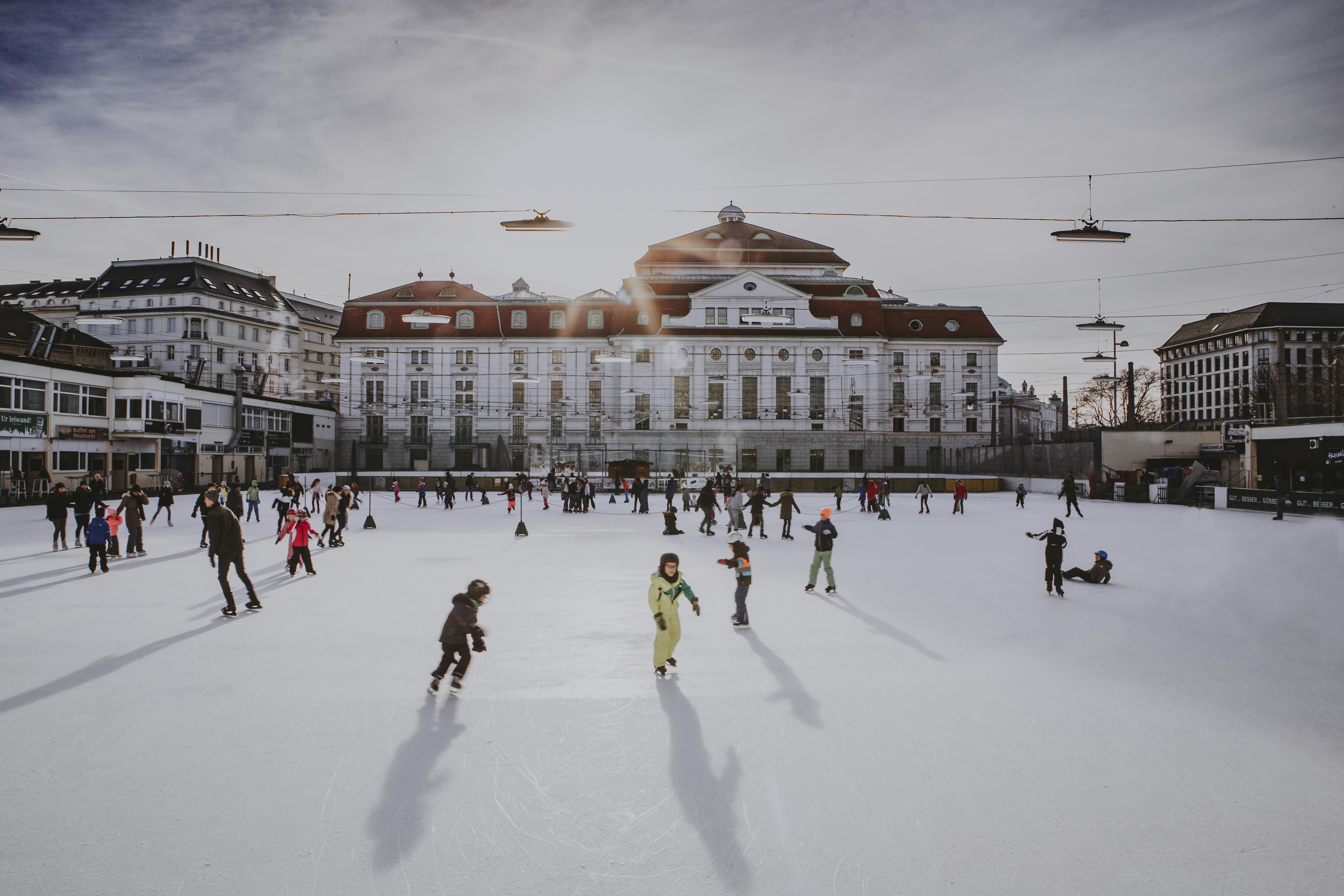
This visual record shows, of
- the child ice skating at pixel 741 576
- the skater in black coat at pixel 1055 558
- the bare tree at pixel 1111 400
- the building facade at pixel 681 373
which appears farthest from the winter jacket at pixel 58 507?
the bare tree at pixel 1111 400

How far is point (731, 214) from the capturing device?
131 feet

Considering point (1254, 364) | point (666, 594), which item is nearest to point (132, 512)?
point (666, 594)

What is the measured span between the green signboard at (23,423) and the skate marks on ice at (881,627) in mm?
37043

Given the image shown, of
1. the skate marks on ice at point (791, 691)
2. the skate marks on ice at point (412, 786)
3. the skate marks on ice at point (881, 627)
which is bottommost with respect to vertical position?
the skate marks on ice at point (881, 627)

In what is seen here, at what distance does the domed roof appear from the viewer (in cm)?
2333

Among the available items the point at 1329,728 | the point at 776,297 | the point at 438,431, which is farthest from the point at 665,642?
the point at 438,431

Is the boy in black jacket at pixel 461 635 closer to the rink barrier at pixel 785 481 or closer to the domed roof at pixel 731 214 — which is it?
the domed roof at pixel 731 214

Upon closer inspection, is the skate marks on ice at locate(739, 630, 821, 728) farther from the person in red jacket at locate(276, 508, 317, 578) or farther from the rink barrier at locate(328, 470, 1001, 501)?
the rink barrier at locate(328, 470, 1001, 501)

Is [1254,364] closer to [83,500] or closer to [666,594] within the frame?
[666,594]

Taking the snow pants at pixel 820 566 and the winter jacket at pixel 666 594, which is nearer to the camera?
the winter jacket at pixel 666 594

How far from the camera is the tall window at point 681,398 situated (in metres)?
56.7

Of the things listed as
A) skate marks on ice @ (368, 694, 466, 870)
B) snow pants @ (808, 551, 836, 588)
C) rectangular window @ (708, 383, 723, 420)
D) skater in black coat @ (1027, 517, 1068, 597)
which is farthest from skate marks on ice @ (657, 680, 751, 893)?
rectangular window @ (708, 383, 723, 420)

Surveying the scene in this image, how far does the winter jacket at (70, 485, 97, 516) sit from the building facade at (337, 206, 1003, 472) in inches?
1399

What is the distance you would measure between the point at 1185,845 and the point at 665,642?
448 centimetres
